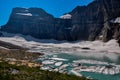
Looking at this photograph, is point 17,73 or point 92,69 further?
point 92,69

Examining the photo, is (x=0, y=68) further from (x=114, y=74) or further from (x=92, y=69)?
(x=92, y=69)


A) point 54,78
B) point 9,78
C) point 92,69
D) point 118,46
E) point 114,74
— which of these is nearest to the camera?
point 9,78

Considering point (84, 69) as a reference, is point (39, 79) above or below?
above

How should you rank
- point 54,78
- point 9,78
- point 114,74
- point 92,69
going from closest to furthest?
point 9,78 < point 54,78 < point 114,74 < point 92,69

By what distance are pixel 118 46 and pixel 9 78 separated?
182 m

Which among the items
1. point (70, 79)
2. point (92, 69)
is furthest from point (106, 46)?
point (70, 79)

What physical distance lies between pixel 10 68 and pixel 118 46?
180m

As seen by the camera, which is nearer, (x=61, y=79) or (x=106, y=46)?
(x=61, y=79)

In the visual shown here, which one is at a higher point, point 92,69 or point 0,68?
point 0,68

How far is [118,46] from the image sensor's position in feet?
616

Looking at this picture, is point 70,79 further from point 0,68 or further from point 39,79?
point 0,68

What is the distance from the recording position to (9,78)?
480 inches

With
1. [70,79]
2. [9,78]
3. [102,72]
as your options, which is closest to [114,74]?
[102,72]

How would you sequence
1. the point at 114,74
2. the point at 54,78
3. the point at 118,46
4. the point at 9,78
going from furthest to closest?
the point at 118,46 → the point at 114,74 → the point at 54,78 → the point at 9,78
